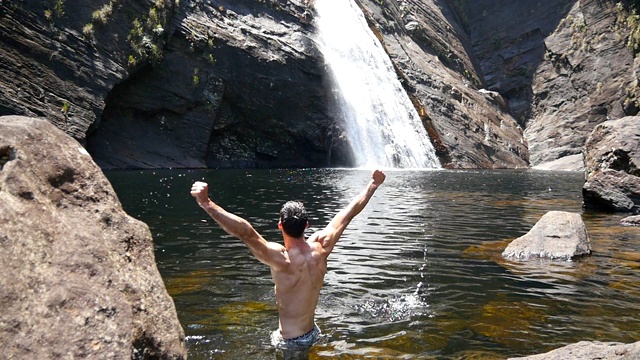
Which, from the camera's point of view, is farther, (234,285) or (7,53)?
(7,53)

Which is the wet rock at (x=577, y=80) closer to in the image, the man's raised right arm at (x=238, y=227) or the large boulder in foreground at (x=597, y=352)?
the large boulder in foreground at (x=597, y=352)

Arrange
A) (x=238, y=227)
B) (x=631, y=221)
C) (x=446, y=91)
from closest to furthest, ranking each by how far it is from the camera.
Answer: (x=238, y=227) < (x=631, y=221) < (x=446, y=91)

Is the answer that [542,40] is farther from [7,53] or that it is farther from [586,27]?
[7,53]

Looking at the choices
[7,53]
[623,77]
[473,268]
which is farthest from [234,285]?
[623,77]

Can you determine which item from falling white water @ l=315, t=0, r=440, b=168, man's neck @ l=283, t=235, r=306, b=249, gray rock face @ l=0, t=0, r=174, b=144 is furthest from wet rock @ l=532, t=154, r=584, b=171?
man's neck @ l=283, t=235, r=306, b=249

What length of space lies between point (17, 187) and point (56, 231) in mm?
407

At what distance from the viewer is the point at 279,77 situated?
4194cm

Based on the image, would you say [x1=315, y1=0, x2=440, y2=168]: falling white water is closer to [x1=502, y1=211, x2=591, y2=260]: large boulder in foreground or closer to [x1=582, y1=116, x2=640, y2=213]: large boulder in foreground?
[x1=582, y1=116, x2=640, y2=213]: large boulder in foreground

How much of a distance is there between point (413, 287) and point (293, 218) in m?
4.60

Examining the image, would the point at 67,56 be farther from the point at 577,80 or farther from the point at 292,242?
the point at 577,80

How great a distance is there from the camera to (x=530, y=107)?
200 ft

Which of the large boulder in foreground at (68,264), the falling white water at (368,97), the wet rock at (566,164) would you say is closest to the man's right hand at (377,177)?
the large boulder in foreground at (68,264)

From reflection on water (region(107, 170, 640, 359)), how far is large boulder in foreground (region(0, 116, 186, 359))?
7.66ft

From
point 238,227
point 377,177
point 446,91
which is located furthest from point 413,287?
point 446,91
